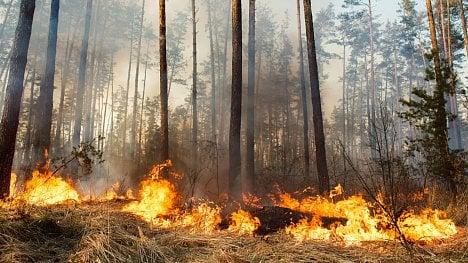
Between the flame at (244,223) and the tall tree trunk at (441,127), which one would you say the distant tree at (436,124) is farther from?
the flame at (244,223)

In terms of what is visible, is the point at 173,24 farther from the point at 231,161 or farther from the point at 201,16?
the point at 231,161

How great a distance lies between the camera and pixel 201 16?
30.6 metres

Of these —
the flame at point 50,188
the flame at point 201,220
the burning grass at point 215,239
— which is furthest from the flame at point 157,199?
the flame at point 50,188

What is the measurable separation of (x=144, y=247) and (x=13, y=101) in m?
5.88

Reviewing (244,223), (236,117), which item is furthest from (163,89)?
(244,223)

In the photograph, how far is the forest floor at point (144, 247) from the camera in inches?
136

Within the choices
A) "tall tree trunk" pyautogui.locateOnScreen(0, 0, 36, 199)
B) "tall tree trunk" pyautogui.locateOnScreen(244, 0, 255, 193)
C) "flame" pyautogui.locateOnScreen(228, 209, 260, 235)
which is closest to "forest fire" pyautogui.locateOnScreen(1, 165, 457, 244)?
"flame" pyautogui.locateOnScreen(228, 209, 260, 235)

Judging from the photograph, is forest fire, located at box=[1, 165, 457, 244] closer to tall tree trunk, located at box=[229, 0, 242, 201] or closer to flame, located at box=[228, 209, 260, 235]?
flame, located at box=[228, 209, 260, 235]

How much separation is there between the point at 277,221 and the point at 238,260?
125 inches

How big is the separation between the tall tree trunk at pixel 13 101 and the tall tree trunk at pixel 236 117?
564cm

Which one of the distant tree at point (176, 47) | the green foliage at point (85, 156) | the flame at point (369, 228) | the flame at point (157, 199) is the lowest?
the flame at point (369, 228)

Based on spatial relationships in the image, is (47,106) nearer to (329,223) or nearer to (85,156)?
(85,156)

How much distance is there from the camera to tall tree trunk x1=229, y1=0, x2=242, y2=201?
30.7ft

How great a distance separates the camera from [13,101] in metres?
7.33
